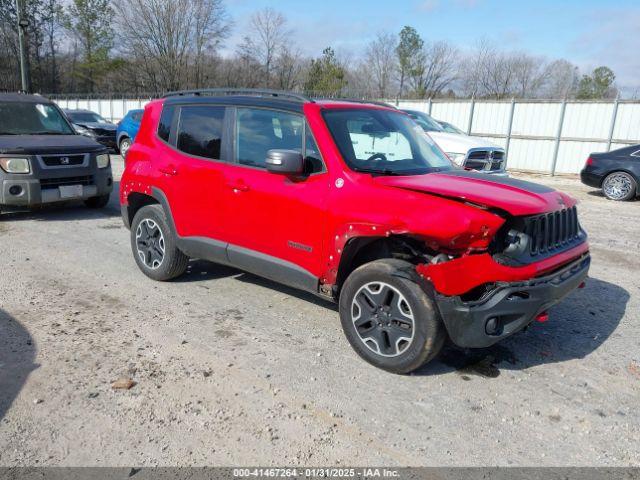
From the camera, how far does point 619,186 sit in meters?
12.0

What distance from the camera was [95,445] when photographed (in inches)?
111

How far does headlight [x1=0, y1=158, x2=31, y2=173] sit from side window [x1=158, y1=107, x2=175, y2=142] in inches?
142

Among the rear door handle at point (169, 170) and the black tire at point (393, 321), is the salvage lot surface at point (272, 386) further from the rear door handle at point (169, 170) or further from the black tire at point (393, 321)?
the rear door handle at point (169, 170)

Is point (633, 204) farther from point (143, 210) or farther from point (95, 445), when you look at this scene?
point (95, 445)

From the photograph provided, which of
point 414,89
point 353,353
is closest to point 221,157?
point 353,353

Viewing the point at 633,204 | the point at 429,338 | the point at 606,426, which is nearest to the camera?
the point at 606,426

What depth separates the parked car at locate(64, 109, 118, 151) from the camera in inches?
712

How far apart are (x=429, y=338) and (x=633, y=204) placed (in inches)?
413

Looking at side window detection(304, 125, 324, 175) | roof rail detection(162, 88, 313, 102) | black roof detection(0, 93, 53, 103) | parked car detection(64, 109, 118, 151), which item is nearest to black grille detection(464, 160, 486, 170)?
roof rail detection(162, 88, 313, 102)

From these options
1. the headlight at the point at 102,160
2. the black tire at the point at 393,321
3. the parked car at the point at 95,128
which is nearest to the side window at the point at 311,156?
the black tire at the point at 393,321

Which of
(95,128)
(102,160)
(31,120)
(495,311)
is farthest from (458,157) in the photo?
(95,128)

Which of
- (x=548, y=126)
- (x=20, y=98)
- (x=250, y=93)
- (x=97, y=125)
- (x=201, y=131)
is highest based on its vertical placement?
(x=548, y=126)

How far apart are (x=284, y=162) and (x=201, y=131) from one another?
145 cm

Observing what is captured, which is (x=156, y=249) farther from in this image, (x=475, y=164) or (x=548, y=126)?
(x=548, y=126)
